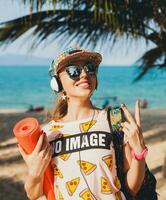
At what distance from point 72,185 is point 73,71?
1.74ft

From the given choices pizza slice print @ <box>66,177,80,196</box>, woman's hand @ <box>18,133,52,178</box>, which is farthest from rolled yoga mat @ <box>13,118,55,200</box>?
pizza slice print @ <box>66,177,80,196</box>

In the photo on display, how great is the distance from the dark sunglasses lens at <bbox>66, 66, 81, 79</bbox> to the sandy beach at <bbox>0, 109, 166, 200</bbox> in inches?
114

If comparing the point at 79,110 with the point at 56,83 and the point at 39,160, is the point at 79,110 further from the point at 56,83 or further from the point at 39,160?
the point at 39,160

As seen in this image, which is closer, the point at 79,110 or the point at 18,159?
the point at 79,110

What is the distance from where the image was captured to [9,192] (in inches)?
260

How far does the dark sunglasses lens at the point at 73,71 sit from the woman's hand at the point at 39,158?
1.07 ft

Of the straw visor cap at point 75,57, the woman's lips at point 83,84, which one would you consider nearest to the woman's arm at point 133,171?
the woman's lips at point 83,84

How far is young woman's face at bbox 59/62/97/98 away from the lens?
8.09 feet

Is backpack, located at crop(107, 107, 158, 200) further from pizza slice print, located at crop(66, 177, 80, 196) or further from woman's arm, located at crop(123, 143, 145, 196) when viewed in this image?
pizza slice print, located at crop(66, 177, 80, 196)

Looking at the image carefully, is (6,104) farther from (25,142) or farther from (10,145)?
(25,142)

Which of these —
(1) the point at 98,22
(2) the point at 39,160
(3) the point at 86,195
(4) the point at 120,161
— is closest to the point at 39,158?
(2) the point at 39,160

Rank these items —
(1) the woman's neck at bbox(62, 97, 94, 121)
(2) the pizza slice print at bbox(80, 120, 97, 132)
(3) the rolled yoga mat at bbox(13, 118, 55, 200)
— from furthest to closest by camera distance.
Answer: (1) the woman's neck at bbox(62, 97, 94, 121)
(2) the pizza slice print at bbox(80, 120, 97, 132)
(3) the rolled yoga mat at bbox(13, 118, 55, 200)

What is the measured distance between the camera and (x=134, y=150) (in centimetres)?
231

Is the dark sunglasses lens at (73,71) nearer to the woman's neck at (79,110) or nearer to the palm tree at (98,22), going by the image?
the woman's neck at (79,110)
